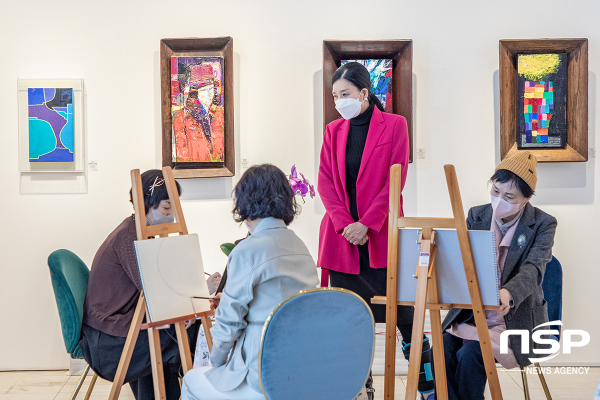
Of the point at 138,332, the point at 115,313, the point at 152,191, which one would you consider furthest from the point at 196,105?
the point at 138,332

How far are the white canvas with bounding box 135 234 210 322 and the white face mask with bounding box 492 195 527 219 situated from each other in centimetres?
123

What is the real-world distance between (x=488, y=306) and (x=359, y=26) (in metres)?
1.94

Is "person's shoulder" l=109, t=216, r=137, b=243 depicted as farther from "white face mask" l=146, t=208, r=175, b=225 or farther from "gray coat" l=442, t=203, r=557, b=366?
"gray coat" l=442, t=203, r=557, b=366

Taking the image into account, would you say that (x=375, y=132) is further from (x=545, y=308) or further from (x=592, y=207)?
(x=592, y=207)

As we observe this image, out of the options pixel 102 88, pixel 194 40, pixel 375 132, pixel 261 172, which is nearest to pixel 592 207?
pixel 375 132

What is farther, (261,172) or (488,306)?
(488,306)

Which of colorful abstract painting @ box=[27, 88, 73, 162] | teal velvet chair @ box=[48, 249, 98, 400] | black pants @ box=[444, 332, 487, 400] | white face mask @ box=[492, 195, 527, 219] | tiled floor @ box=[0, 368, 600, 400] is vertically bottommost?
tiled floor @ box=[0, 368, 600, 400]

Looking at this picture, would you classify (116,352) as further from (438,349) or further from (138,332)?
(438,349)

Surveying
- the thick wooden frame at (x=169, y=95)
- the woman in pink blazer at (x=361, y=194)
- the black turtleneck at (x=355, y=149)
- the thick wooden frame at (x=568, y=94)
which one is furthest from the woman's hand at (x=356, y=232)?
the thick wooden frame at (x=568, y=94)

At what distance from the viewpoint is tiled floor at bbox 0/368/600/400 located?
2623 mm

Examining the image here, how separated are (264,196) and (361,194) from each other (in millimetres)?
784

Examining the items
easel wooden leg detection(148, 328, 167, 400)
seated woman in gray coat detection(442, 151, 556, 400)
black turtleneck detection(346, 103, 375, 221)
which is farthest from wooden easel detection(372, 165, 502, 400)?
easel wooden leg detection(148, 328, 167, 400)

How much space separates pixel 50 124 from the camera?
296cm

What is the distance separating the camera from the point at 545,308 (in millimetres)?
2018
